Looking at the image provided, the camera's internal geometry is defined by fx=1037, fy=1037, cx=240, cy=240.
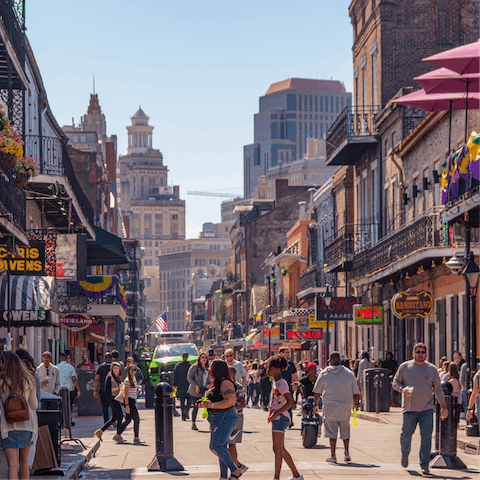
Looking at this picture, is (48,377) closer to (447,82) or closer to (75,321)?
(447,82)

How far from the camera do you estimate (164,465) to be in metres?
13.4

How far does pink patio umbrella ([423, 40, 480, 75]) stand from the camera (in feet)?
53.1

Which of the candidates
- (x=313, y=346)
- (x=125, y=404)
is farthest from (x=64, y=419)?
(x=313, y=346)

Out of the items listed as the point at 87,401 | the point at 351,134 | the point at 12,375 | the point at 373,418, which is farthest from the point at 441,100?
the point at 351,134

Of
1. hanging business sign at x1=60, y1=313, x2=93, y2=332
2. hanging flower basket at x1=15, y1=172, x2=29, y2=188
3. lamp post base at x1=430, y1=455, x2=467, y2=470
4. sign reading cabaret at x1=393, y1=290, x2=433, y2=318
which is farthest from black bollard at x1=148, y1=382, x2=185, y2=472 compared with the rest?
hanging business sign at x1=60, y1=313, x2=93, y2=332

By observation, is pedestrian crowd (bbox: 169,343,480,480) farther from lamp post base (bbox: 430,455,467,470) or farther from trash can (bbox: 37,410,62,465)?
trash can (bbox: 37,410,62,465)

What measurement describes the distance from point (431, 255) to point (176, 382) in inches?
263

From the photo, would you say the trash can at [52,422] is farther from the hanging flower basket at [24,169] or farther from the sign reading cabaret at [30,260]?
the sign reading cabaret at [30,260]

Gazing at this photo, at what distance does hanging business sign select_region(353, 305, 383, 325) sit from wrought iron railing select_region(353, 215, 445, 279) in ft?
3.71

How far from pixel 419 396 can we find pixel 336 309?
21061 mm

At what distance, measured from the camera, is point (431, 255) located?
24.0 meters

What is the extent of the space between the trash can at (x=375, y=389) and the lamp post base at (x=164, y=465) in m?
12.1

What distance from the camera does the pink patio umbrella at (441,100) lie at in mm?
18906

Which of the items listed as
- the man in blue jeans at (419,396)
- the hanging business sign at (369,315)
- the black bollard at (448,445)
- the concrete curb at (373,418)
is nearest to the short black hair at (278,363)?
the man in blue jeans at (419,396)
